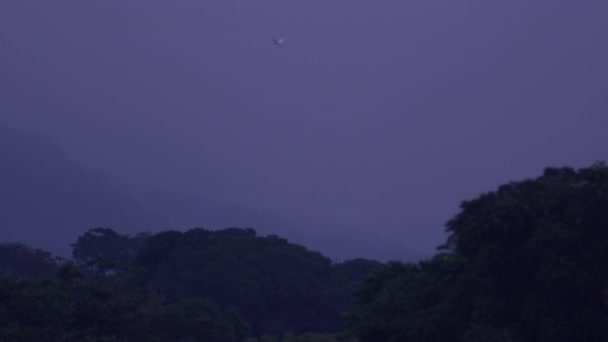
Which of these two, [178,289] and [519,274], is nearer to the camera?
[519,274]

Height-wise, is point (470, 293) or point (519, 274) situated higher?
point (519, 274)

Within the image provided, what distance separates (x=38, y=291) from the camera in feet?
64.4

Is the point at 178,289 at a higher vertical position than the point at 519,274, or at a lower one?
higher

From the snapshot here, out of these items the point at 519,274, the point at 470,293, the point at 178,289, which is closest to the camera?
the point at 519,274

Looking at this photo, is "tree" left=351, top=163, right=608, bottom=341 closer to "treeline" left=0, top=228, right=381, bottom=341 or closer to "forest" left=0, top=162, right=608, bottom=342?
"forest" left=0, top=162, right=608, bottom=342

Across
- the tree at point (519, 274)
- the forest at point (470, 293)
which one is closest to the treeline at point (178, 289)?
the forest at point (470, 293)

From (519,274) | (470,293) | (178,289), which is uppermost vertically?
(178,289)

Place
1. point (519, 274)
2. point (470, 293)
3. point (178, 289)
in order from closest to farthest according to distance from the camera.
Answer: point (519, 274) → point (470, 293) → point (178, 289)

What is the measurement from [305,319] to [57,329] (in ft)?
49.5

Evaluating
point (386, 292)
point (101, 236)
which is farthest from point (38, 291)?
point (101, 236)

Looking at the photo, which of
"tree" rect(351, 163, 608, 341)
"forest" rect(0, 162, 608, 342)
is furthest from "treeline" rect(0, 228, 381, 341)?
"tree" rect(351, 163, 608, 341)

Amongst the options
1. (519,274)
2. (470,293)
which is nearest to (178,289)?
(470,293)

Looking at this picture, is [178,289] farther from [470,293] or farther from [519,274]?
[519,274]

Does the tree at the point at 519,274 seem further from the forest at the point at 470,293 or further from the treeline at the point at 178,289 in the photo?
the treeline at the point at 178,289
